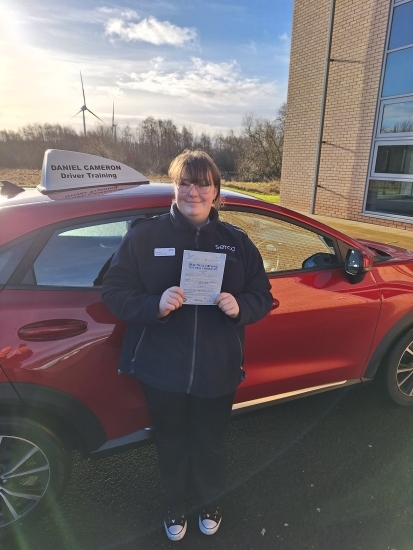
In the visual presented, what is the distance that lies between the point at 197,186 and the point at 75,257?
0.85 metres

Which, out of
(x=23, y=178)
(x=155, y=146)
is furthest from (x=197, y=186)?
(x=155, y=146)

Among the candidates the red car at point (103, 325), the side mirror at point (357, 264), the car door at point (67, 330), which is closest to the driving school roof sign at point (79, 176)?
the red car at point (103, 325)

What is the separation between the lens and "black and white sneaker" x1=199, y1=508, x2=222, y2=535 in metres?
1.92

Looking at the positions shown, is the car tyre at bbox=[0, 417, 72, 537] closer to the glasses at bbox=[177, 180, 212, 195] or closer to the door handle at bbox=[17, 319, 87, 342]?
the door handle at bbox=[17, 319, 87, 342]

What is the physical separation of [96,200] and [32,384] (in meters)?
0.91

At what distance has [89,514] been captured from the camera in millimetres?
2041

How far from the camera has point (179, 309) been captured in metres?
1.54

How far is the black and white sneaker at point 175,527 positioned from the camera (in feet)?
6.20

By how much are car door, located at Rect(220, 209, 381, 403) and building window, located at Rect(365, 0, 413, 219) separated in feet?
22.7

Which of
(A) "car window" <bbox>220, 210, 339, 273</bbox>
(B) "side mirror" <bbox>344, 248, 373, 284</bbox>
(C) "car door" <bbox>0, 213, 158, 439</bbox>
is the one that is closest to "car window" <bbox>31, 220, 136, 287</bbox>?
(C) "car door" <bbox>0, 213, 158, 439</bbox>

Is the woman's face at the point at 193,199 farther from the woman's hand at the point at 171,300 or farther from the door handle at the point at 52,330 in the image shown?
the door handle at the point at 52,330

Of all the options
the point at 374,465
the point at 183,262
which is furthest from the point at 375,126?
the point at 183,262

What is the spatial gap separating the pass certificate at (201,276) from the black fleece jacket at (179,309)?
0.08 m

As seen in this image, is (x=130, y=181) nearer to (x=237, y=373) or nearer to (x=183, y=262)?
(x=183, y=262)
